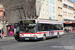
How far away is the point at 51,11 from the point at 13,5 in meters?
15.4

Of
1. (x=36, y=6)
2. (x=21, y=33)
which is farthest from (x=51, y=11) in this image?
(x=21, y=33)

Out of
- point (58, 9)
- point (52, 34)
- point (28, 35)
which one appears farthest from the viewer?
point (58, 9)

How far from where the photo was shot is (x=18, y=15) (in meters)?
37.2

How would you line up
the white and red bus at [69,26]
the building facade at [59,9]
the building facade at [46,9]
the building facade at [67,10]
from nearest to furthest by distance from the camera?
the building facade at [46,9], the building facade at [59,9], the white and red bus at [69,26], the building facade at [67,10]

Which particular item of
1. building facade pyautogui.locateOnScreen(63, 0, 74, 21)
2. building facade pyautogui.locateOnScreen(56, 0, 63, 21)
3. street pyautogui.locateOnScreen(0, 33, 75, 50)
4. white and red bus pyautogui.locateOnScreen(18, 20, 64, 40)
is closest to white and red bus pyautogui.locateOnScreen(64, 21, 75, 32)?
building facade pyautogui.locateOnScreen(63, 0, 74, 21)

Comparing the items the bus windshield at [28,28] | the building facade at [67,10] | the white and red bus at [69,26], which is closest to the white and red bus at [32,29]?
the bus windshield at [28,28]

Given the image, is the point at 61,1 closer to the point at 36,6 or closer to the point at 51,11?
the point at 51,11

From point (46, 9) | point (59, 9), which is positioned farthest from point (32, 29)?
point (59, 9)

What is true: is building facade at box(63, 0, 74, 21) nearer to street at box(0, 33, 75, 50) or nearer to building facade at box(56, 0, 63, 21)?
building facade at box(56, 0, 63, 21)

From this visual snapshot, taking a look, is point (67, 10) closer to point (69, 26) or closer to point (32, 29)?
point (69, 26)

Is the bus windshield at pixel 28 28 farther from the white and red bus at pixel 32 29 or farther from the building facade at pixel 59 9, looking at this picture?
the building facade at pixel 59 9

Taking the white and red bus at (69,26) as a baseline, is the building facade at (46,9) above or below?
above

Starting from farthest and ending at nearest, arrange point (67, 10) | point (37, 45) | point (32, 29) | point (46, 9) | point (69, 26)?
point (69, 26) → point (67, 10) → point (46, 9) → point (32, 29) → point (37, 45)

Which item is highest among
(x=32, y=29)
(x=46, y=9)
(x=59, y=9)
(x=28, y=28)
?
(x=59, y=9)
